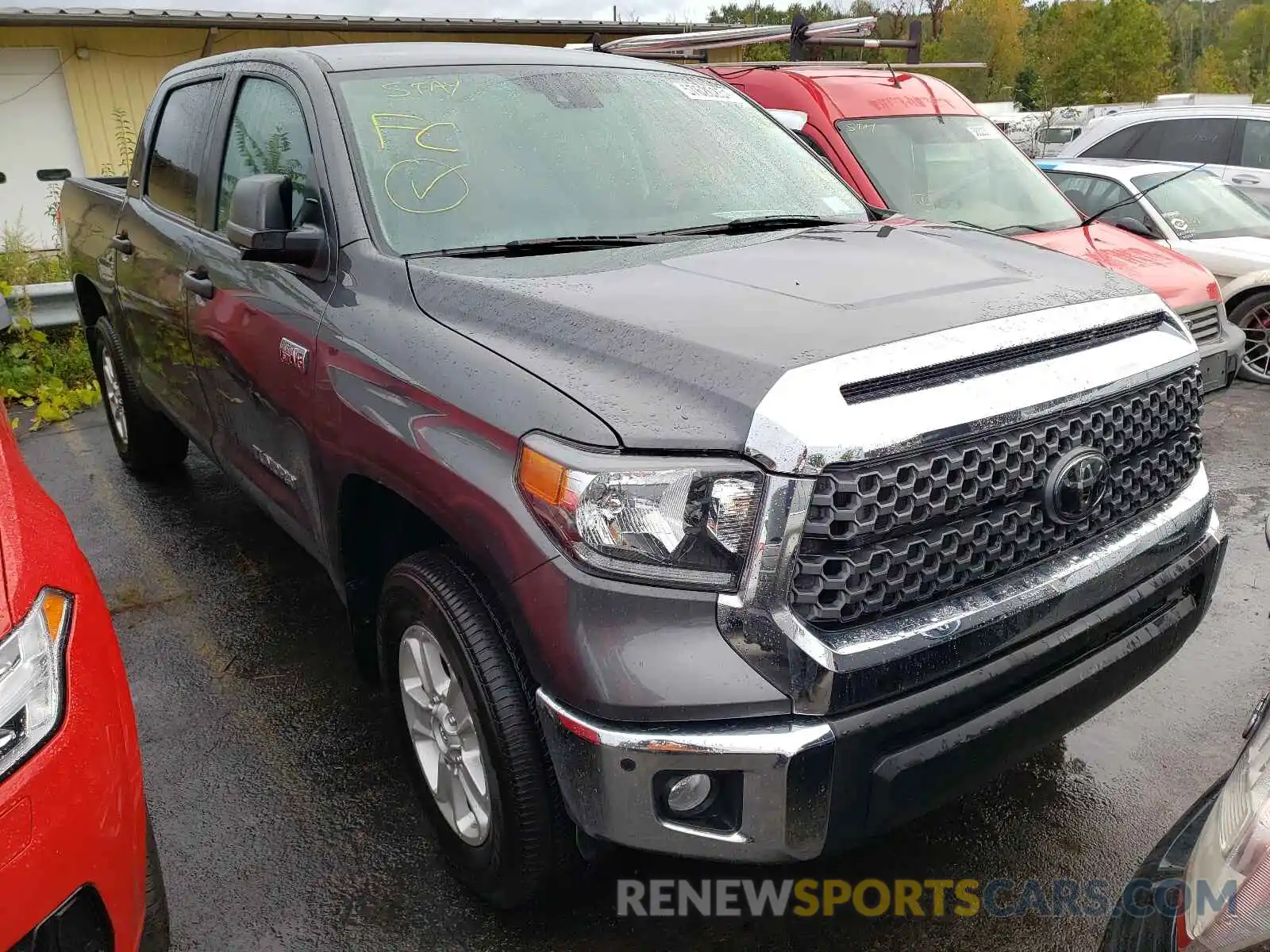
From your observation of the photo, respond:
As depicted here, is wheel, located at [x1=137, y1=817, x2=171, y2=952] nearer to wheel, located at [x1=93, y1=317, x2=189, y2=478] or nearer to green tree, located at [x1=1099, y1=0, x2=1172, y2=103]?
wheel, located at [x1=93, y1=317, x2=189, y2=478]

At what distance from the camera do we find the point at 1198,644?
367 centimetres

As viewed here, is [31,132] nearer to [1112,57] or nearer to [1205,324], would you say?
[1205,324]

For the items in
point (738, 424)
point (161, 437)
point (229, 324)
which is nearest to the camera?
point (738, 424)

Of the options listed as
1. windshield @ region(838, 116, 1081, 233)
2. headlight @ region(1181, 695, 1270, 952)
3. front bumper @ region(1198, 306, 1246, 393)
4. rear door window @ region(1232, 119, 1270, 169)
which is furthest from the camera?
rear door window @ region(1232, 119, 1270, 169)

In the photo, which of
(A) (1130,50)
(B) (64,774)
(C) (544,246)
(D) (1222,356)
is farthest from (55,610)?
(A) (1130,50)

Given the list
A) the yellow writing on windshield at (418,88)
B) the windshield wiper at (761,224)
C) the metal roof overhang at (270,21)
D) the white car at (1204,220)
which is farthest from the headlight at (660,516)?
the metal roof overhang at (270,21)

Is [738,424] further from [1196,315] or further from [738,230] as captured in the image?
[1196,315]

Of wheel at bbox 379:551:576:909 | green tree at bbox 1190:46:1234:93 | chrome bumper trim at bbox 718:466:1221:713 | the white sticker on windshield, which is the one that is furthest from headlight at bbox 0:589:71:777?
green tree at bbox 1190:46:1234:93

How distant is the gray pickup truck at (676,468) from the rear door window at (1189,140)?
850 cm

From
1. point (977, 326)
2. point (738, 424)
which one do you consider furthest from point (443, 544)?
point (977, 326)

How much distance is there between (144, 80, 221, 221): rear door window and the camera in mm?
3812

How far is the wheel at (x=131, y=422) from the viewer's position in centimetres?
495

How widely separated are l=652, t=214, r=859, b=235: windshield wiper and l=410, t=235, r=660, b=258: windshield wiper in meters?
0.11

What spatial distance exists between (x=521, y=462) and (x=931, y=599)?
0.82 m
